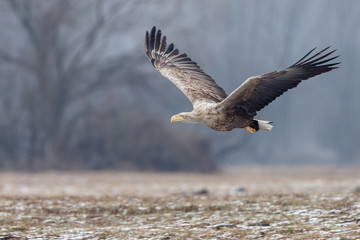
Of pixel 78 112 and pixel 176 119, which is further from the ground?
pixel 78 112

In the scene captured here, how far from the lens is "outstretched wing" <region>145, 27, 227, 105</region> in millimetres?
8828

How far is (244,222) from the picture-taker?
708cm

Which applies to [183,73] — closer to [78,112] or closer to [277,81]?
[277,81]

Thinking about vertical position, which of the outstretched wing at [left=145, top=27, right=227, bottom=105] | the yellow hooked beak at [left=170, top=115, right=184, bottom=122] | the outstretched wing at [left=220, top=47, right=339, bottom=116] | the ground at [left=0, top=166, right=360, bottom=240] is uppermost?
the outstretched wing at [left=145, top=27, right=227, bottom=105]

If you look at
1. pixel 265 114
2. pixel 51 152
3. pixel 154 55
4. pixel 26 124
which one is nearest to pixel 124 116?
pixel 51 152

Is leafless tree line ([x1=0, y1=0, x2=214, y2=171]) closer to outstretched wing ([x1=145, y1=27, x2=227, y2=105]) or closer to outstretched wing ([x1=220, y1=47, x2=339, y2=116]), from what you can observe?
outstretched wing ([x1=145, y1=27, x2=227, y2=105])

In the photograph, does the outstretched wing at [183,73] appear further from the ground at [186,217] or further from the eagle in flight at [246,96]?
the ground at [186,217]

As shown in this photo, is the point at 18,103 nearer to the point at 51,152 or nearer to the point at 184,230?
the point at 51,152

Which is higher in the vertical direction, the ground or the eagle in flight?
the eagle in flight

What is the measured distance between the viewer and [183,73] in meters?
9.65

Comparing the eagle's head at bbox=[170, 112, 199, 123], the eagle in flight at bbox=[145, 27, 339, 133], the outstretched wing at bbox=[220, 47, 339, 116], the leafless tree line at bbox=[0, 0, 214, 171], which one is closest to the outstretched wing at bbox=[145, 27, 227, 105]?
the eagle in flight at bbox=[145, 27, 339, 133]

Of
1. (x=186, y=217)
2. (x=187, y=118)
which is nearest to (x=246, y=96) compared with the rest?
(x=187, y=118)

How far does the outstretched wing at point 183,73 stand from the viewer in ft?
29.0

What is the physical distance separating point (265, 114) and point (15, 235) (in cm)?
4361
